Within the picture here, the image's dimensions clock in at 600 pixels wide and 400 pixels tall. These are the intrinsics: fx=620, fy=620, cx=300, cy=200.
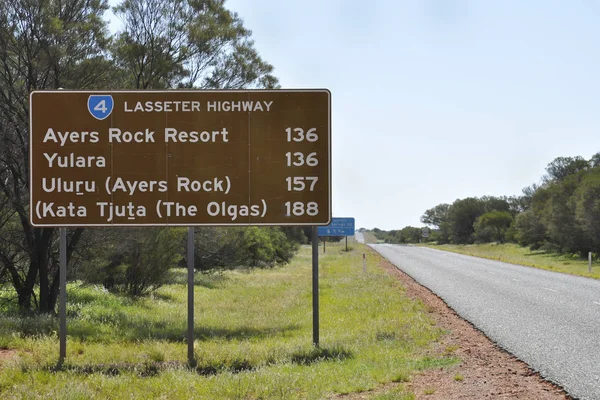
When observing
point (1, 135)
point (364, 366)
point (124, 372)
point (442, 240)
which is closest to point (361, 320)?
point (364, 366)

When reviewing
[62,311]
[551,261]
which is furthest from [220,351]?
[551,261]

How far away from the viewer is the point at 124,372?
880 cm

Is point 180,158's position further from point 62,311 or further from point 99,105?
point 62,311

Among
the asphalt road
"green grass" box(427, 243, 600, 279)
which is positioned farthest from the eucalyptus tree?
"green grass" box(427, 243, 600, 279)

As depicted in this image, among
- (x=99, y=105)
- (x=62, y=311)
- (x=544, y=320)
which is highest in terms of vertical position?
(x=99, y=105)

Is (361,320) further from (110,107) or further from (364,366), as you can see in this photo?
(110,107)

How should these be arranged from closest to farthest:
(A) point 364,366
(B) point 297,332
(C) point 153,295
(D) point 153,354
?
1. (A) point 364,366
2. (D) point 153,354
3. (B) point 297,332
4. (C) point 153,295

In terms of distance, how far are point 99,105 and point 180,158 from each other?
1583 millimetres

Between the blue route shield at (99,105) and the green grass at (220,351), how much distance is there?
12.9 feet

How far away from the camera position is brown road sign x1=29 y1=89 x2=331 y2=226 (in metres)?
10.1

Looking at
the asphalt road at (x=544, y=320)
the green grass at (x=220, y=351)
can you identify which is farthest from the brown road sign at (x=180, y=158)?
the asphalt road at (x=544, y=320)

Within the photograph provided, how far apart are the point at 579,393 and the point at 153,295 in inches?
722

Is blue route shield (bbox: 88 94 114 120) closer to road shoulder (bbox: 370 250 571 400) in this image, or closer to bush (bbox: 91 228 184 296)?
road shoulder (bbox: 370 250 571 400)

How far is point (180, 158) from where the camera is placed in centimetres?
1020
